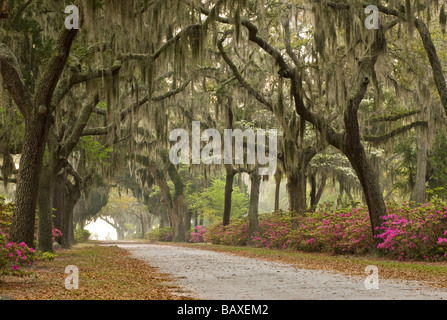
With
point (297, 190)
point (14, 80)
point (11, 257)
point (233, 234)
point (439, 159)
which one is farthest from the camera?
point (233, 234)

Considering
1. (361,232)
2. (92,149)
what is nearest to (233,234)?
(92,149)

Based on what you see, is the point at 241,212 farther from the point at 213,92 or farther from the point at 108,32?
the point at 108,32

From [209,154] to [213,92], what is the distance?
6.27 m

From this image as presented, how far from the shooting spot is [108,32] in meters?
15.0

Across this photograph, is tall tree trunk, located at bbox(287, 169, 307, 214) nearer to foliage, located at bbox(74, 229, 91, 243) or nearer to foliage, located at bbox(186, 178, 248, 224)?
foliage, located at bbox(186, 178, 248, 224)

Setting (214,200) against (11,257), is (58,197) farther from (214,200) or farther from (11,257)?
(214,200)

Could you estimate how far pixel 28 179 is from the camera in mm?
11617

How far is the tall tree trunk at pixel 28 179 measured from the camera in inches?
456

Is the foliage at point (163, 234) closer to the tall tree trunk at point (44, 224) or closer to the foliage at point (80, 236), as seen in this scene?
the foliage at point (80, 236)

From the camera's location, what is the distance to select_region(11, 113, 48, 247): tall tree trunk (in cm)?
1158

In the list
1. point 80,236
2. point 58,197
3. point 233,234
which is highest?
point 58,197

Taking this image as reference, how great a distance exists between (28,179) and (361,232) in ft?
34.5

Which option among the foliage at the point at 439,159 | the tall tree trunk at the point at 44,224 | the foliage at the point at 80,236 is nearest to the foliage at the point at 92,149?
the tall tree trunk at the point at 44,224

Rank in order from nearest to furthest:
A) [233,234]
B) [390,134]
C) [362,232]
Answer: [362,232], [390,134], [233,234]
